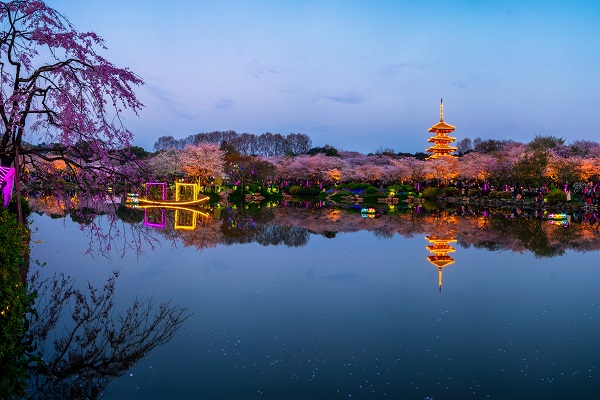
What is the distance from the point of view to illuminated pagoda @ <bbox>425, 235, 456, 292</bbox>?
14.3 m

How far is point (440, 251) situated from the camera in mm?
16766

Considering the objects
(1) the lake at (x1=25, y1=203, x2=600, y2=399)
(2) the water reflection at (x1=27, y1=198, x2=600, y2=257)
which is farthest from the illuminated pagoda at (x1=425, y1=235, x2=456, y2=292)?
(2) the water reflection at (x1=27, y1=198, x2=600, y2=257)

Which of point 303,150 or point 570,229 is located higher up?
point 303,150

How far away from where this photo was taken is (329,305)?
9.90 meters

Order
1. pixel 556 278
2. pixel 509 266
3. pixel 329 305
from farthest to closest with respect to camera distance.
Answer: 1. pixel 509 266
2. pixel 556 278
3. pixel 329 305

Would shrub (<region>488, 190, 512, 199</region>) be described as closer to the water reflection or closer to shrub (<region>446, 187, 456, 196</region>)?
shrub (<region>446, 187, 456, 196</region>)

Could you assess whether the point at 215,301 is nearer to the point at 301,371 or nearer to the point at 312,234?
the point at 301,371

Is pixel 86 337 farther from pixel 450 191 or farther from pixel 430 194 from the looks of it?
pixel 450 191

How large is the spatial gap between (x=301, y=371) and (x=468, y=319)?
3689 mm

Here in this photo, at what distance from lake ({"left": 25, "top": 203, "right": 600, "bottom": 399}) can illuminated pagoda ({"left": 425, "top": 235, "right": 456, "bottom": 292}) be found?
0.14 ft

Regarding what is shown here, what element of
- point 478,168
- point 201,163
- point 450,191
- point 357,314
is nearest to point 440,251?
point 357,314

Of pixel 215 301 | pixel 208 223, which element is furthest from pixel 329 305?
pixel 208 223

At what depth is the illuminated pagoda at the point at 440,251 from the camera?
14.3 metres

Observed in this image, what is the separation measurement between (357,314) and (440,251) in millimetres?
8239
